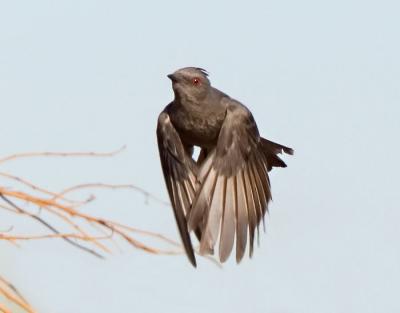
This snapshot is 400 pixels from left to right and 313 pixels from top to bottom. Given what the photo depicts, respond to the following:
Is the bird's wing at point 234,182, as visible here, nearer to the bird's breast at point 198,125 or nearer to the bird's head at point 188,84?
the bird's breast at point 198,125

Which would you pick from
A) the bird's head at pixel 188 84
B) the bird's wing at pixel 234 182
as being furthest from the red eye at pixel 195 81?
the bird's wing at pixel 234 182

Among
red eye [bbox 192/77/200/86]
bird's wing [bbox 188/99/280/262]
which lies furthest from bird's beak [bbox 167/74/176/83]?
bird's wing [bbox 188/99/280/262]

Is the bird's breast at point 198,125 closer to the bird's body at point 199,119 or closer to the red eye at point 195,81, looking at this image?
the bird's body at point 199,119

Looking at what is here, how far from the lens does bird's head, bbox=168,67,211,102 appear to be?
247 inches

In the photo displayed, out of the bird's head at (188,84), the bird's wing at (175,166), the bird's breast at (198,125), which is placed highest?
the bird's head at (188,84)

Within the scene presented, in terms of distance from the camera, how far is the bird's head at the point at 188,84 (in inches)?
247

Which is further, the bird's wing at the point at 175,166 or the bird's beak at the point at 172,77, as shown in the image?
the bird's wing at the point at 175,166

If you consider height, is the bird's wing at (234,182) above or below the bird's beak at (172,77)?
below

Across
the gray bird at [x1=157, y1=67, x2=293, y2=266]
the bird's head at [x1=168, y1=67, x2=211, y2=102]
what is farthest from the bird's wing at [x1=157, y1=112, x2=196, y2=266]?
the bird's head at [x1=168, y1=67, x2=211, y2=102]

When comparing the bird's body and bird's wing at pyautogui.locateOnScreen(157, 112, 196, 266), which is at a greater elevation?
the bird's body

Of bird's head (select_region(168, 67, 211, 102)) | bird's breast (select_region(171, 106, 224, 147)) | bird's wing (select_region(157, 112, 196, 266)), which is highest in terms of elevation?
bird's head (select_region(168, 67, 211, 102))

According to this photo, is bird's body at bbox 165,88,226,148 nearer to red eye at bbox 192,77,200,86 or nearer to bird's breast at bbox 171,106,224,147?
bird's breast at bbox 171,106,224,147

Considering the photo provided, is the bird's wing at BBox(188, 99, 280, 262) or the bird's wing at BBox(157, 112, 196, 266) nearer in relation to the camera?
the bird's wing at BBox(188, 99, 280, 262)

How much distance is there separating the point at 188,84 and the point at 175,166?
756mm
